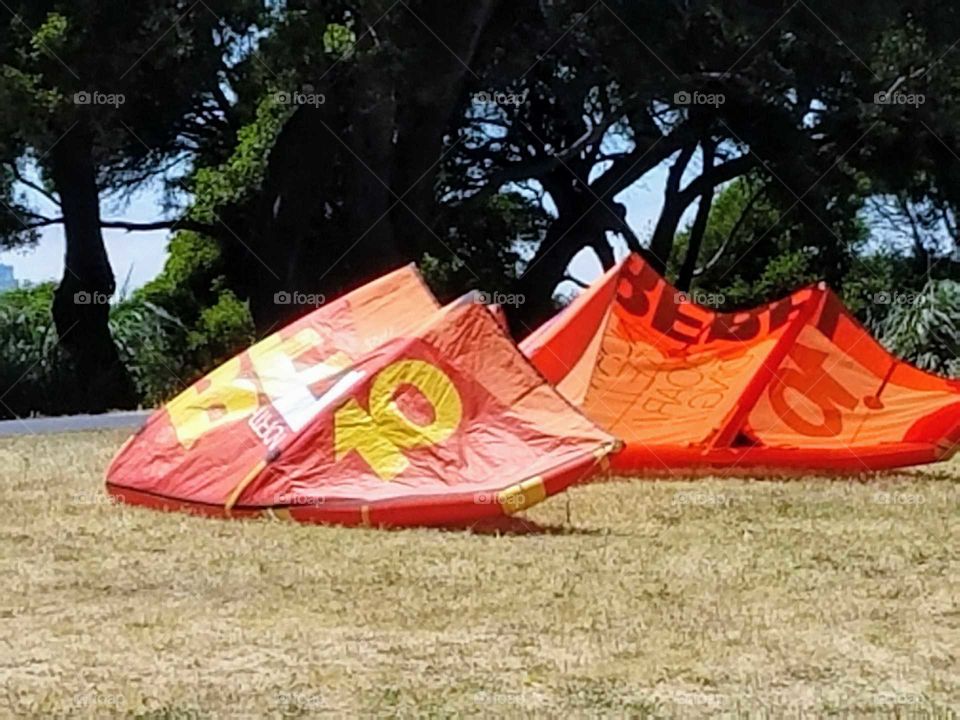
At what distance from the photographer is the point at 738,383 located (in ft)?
33.9

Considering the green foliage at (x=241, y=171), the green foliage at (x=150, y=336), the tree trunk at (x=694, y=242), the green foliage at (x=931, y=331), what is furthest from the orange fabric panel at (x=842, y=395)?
the tree trunk at (x=694, y=242)

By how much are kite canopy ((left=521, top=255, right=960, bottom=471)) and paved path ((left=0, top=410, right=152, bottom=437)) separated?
4.89m

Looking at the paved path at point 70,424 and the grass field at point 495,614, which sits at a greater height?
the paved path at point 70,424

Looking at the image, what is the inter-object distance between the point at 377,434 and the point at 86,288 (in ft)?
37.3

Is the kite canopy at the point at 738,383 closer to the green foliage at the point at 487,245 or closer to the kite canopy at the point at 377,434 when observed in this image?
the kite canopy at the point at 377,434

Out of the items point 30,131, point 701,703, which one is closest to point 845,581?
point 701,703

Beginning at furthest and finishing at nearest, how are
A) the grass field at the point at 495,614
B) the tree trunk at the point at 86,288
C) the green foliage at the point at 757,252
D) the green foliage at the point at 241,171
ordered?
the green foliage at the point at 757,252 < the green foliage at the point at 241,171 < the tree trunk at the point at 86,288 < the grass field at the point at 495,614

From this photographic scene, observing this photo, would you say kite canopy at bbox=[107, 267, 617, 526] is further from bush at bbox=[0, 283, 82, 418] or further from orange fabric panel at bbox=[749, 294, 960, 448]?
bush at bbox=[0, 283, 82, 418]

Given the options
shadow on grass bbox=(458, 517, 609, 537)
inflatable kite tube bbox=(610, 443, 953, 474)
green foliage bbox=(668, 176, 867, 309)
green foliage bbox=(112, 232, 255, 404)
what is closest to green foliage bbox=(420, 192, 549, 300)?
green foliage bbox=(112, 232, 255, 404)

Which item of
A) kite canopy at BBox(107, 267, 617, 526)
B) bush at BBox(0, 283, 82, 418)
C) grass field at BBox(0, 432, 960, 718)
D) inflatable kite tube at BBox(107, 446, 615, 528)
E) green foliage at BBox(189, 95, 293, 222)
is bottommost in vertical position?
grass field at BBox(0, 432, 960, 718)

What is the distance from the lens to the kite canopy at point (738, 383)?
10070 mm

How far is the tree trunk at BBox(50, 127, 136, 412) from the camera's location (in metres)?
17.6

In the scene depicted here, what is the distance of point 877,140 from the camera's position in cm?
2242

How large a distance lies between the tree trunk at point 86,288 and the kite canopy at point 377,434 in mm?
8777
